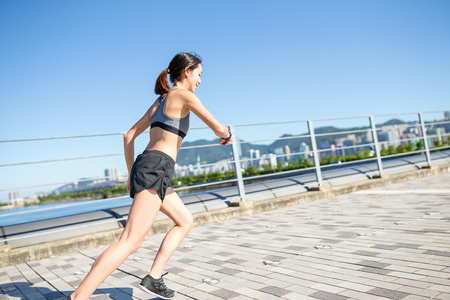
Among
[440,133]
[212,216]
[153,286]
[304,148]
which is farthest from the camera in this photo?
[440,133]

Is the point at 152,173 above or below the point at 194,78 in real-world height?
below

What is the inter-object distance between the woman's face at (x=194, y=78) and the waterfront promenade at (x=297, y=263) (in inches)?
53.9

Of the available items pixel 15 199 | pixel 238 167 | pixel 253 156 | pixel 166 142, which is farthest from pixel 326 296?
pixel 253 156

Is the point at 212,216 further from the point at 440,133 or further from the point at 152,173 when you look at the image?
the point at 440,133

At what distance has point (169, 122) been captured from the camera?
7.04ft

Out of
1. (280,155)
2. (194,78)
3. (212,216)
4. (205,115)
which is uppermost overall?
(194,78)

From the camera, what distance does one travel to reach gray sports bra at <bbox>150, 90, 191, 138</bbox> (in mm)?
2145

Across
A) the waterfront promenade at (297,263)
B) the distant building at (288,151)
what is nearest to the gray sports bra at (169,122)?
the waterfront promenade at (297,263)

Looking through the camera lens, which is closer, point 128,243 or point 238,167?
point 128,243

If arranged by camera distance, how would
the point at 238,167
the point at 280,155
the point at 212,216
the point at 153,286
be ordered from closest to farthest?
1. the point at 153,286
2. the point at 212,216
3. the point at 238,167
4. the point at 280,155

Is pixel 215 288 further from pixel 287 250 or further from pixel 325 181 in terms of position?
pixel 325 181

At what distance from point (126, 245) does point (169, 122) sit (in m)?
0.73

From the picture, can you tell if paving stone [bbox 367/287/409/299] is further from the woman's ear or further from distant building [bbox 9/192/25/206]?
distant building [bbox 9/192/25/206]

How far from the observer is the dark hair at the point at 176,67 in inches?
88.7
